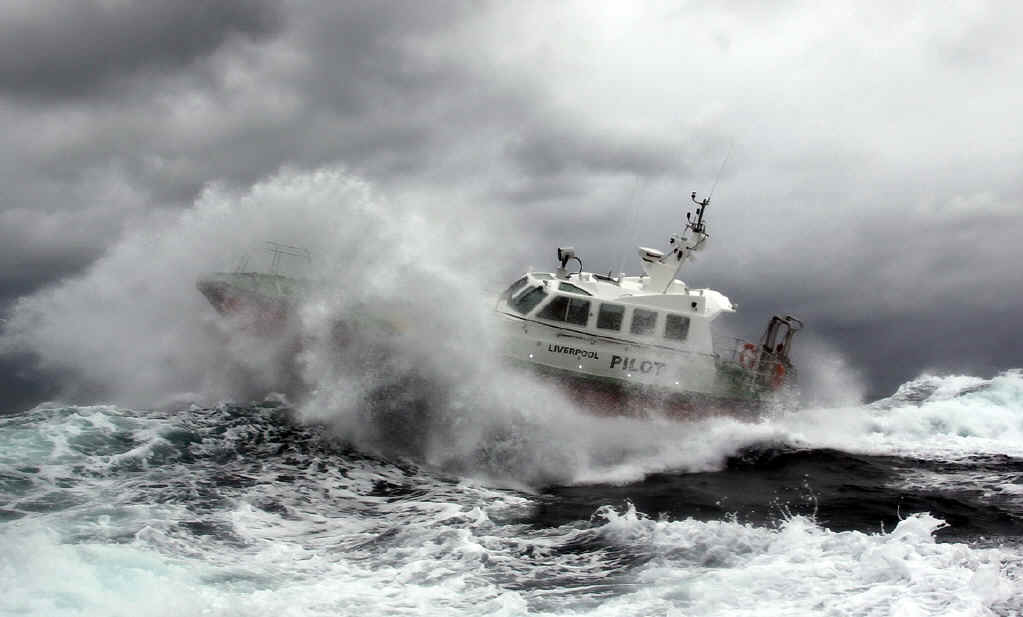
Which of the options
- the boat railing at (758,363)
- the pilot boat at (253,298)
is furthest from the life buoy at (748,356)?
the pilot boat at (253,298)

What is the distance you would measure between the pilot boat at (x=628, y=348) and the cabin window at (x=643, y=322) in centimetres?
2

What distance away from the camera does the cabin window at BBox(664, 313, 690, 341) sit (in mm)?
16531

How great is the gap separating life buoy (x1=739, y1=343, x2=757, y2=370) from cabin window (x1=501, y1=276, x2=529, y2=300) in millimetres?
5512

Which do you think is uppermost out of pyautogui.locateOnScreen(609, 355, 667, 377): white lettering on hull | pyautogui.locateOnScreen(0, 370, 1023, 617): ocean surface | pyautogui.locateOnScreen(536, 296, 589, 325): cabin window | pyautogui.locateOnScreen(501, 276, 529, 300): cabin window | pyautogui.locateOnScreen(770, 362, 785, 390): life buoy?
pyautogui.locateOnScreen(501, 276, 529, 300): cabin window

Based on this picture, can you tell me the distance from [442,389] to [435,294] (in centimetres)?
206

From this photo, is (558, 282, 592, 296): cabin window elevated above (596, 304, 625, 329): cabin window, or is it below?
above

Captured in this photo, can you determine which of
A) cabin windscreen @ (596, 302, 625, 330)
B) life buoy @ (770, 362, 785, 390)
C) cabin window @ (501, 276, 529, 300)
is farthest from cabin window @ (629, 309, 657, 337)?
life buoy @ (770, 362, 785, 390)

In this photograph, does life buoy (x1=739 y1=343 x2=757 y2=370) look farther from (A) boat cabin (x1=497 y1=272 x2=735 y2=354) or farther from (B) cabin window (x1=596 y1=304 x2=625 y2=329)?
(B) cabin window (x1=596 y1=304 x2=625 y2=329)

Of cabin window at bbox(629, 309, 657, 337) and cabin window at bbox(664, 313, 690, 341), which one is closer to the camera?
cabin window at bbox(629, 309, 657, 337)

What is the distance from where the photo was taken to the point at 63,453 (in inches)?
434

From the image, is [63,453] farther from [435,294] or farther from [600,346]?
[600,346]

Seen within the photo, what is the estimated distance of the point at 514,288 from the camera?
17547 mm

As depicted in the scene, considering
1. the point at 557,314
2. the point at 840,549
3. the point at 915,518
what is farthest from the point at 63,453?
the point at 915,518

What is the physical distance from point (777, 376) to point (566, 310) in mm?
5637
